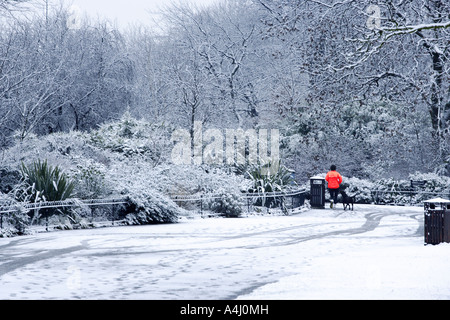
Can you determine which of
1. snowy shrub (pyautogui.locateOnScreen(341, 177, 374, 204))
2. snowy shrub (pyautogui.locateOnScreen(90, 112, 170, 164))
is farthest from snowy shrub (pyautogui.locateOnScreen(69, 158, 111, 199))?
snowy shrub (pyautogui.locateOnScreen(341, 177, 374, 204))

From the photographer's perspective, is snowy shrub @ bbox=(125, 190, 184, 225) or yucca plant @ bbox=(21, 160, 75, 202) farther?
snowy shrub @ bbox=(125, 190, 184, 225)

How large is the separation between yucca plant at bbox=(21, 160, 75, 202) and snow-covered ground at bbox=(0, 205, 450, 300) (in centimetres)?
164

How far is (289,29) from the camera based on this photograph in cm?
1977

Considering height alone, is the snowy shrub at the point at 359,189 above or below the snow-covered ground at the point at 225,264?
above

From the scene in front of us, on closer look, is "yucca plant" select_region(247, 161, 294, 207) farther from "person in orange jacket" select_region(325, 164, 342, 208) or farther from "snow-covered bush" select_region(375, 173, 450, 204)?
"snow-covered bush" select_region(375, 173, 450, 204)

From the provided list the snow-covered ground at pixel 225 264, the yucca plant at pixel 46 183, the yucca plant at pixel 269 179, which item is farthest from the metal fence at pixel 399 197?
the yucca plant at pixel 46 183

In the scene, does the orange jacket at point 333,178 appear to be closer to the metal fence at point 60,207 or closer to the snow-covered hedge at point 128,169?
the snow-covered hedge at point 128,169

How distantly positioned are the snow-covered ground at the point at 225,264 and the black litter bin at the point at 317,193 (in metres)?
7.97

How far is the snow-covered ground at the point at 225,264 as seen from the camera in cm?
779

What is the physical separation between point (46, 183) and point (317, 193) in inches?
485

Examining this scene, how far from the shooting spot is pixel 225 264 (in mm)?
10305

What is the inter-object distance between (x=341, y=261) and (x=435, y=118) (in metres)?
16.6

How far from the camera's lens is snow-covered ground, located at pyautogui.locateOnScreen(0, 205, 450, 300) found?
7789mm
